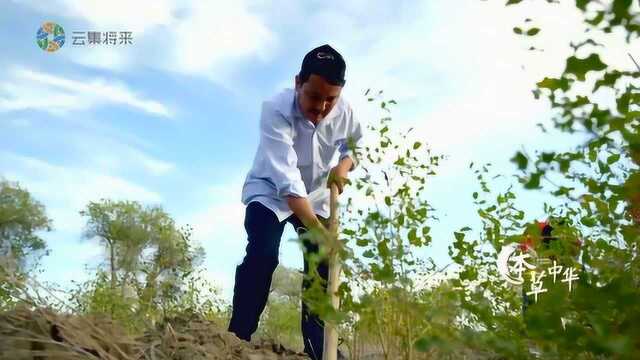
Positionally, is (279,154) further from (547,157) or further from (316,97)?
(547,157)

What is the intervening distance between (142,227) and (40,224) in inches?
119

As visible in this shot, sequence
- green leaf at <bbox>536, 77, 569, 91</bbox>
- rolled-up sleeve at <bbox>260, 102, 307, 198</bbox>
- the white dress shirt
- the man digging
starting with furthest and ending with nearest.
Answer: the white dress shirt < the man digging < rolled-up sleeve at <bbox>260, 102, 307, 198</bbox> < green leaf at <bbox>536, 77, 569, 91</bbox>

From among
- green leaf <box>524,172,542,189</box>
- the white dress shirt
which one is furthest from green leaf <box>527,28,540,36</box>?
the white dress shirt

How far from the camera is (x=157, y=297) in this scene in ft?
36.7

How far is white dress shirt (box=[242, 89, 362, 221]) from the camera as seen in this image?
425cm

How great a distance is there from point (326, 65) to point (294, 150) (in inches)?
26.4

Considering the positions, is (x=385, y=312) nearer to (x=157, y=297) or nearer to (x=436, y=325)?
(x=436, y=325)

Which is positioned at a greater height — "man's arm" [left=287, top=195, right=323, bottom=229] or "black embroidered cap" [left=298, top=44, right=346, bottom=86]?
"black embroidered cap" [left=298, top=44, right=346, bottom=86]

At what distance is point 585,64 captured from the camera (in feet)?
5.06

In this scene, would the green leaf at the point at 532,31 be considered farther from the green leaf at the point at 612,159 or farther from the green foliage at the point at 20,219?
the green foliage at the point at 20,219

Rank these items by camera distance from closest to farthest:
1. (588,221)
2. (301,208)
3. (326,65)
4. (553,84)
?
(553,84)
(588,221)
(301,208)
(326,65)

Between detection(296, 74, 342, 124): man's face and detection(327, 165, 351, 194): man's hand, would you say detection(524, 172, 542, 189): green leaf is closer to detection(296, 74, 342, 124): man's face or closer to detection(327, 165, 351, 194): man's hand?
detection(327, 165, 351, 194): man's hand

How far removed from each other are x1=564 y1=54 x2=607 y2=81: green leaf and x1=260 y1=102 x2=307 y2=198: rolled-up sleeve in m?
2.51

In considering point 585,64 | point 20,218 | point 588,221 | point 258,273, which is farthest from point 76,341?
point 20,218
